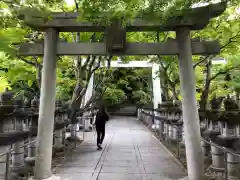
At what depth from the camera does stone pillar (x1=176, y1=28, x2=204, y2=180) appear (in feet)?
16.2

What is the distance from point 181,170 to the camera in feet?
19.9

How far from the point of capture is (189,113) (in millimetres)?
5102

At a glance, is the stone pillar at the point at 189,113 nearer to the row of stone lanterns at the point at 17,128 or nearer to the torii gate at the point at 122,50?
the torii gate at the point at 122,50

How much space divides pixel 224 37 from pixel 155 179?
15.3 ft

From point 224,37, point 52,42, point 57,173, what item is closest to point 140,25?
point 52,42

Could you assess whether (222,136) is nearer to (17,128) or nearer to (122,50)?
(122,50)

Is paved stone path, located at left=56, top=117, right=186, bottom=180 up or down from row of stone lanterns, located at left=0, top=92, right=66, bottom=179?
down

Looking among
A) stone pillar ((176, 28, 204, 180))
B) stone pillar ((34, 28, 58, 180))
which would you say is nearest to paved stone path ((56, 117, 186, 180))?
stone pillar ((34, 28, 58, 180))

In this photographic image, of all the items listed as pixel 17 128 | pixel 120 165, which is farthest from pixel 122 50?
pixel 120 165

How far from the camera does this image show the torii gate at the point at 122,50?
16.4 ft

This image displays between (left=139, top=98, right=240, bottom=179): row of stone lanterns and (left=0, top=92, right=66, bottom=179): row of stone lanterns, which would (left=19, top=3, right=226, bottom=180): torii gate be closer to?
(left=0, top=92, right=66, bottom=179): row of stone lanterns

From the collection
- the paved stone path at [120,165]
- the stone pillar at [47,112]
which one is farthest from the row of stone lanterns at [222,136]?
the stone pillar at [47,112]

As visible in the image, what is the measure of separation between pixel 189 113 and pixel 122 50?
2.10 metres

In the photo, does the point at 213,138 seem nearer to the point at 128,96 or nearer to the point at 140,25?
the point at 140,25
